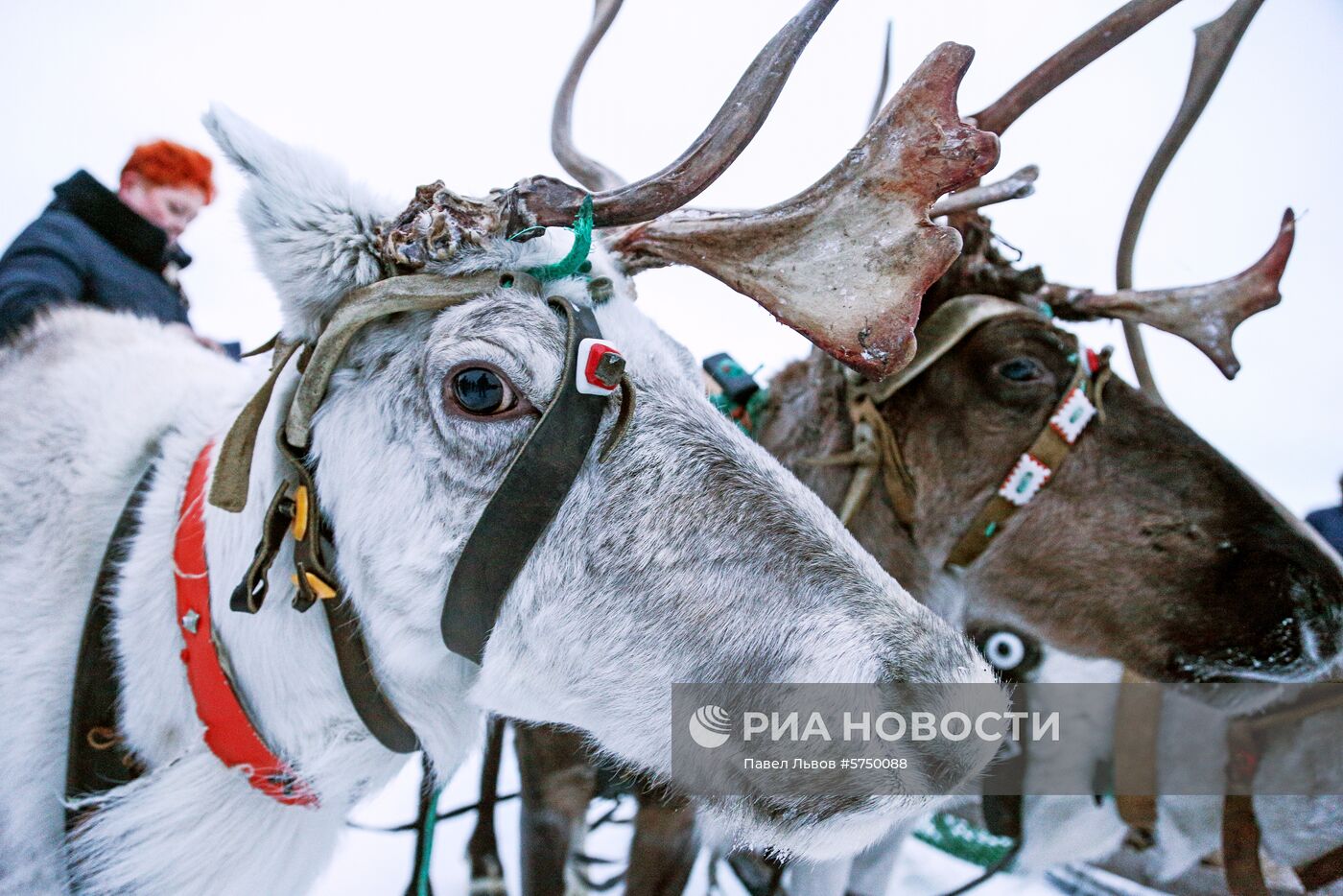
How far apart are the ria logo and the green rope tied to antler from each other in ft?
2.43

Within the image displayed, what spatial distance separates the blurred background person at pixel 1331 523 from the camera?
14.7 ft

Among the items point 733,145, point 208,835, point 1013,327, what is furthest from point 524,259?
point 1013,327

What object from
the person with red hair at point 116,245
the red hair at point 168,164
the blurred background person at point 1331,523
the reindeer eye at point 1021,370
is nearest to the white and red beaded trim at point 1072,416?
the reindeer eye at point 1021,370

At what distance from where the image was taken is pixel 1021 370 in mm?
2389

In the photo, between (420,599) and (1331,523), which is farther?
(1331,523)

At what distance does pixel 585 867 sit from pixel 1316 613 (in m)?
2.33

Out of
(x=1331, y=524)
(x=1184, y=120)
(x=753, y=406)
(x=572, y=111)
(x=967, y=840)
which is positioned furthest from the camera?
(x=1331, y=524)

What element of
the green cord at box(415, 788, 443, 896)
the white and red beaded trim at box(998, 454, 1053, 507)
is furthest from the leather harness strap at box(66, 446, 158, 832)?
the white and red beaded trim at box(998, 454, 1053, 507)

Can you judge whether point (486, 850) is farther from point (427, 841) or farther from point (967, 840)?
point (967, 840)

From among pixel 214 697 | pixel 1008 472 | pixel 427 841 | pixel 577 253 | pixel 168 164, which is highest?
pixel 168 164

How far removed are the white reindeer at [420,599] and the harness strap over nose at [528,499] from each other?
0.10ft

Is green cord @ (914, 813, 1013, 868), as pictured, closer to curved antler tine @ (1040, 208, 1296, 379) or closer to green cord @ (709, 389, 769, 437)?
green cord @ (709, 389, 769, 437)

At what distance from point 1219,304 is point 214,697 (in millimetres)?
2628

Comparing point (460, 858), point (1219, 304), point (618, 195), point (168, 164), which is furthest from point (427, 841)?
point (168, 164)
